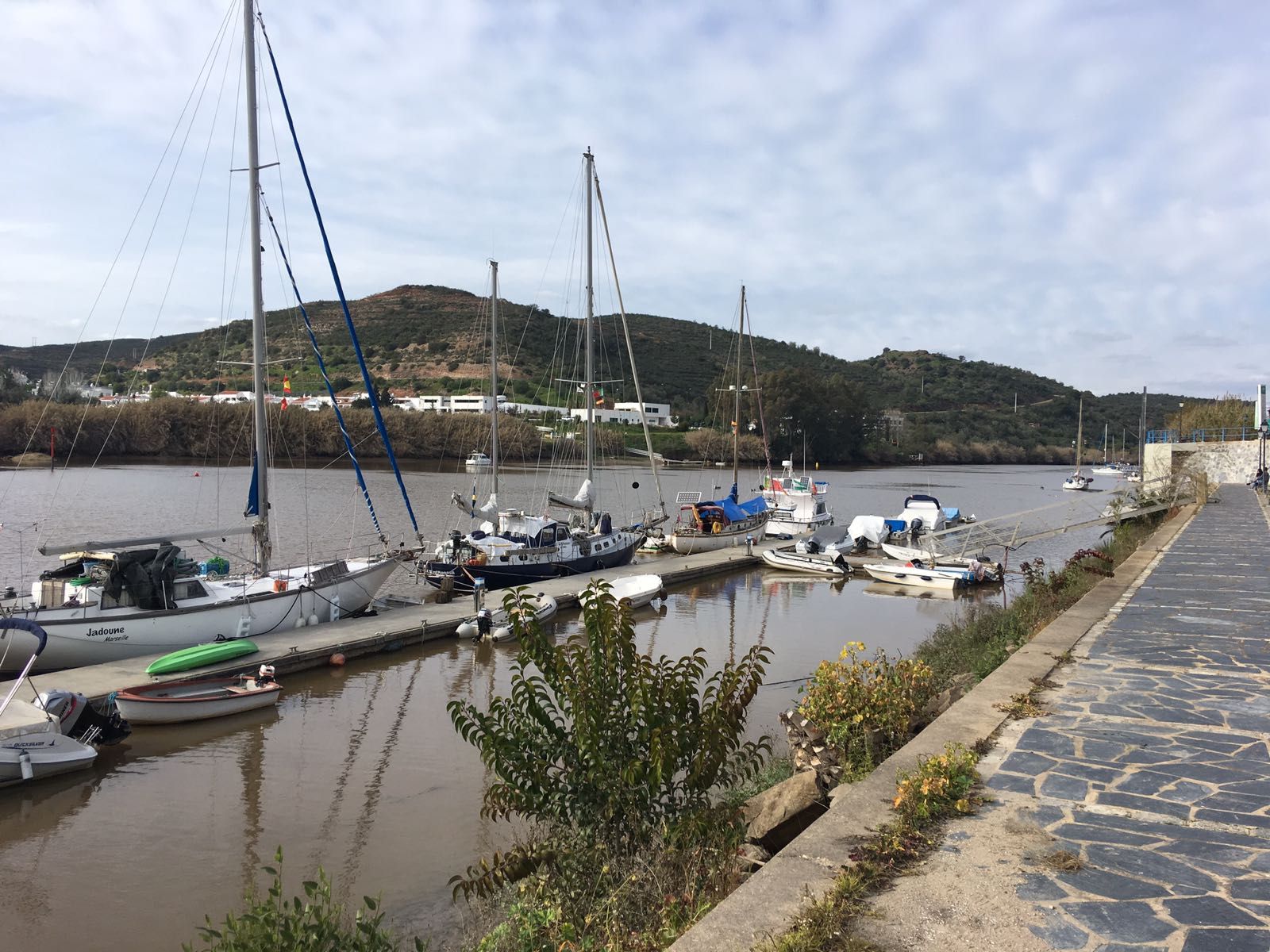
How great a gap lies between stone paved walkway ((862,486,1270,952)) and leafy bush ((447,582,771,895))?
5.30 ft

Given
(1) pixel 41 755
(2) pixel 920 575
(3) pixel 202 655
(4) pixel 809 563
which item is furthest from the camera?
(4) pixel 809 563

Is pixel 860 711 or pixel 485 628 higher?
pixel 860 711

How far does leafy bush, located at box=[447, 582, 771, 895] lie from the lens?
5.70 metres

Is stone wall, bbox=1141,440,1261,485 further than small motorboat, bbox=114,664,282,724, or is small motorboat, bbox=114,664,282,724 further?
Result: stone wall, bbox=1141,440,1261,485

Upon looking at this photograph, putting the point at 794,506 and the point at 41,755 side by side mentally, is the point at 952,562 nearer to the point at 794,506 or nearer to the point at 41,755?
the point at 794,506

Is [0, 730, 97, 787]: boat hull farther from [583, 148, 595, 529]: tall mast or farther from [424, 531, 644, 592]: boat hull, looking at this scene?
[583, 148, 595, 529]: tall mast

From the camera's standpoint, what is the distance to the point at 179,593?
16.9 m

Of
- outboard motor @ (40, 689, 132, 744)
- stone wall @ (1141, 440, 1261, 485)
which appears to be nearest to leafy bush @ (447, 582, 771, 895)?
outboard motor @ (40, 689, 132, 744)

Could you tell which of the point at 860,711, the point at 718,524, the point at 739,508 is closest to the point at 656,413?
the point at 739,508

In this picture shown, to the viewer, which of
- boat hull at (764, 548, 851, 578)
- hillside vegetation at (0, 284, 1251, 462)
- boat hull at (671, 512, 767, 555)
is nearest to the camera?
boat hull at (764, 548, 851, 578)

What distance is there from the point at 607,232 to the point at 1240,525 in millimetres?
21364

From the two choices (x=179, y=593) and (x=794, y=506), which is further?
(x=794, y=506)

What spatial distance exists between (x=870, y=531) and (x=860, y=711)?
30.0 m

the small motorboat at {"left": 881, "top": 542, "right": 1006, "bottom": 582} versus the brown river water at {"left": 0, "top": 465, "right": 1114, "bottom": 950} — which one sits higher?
the small motorboat at {"left": 881, "top": 542, "right": 1006, "bottom": 582}
